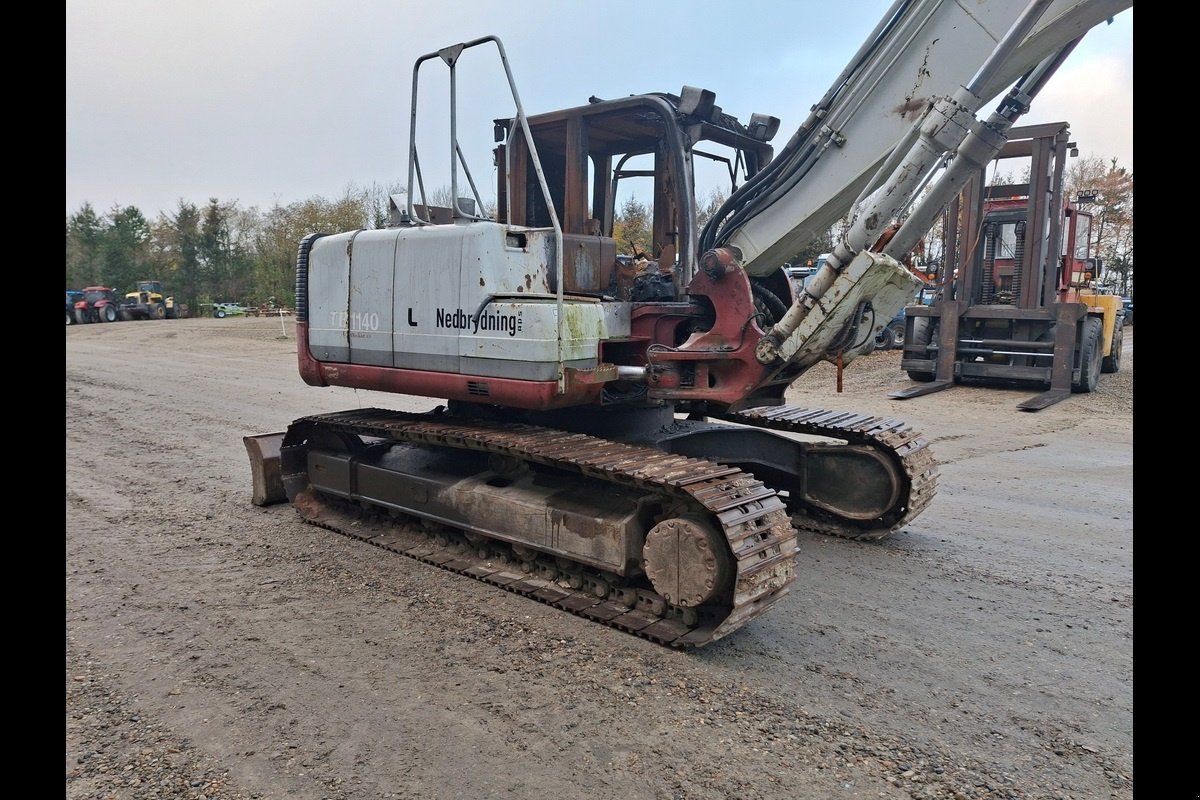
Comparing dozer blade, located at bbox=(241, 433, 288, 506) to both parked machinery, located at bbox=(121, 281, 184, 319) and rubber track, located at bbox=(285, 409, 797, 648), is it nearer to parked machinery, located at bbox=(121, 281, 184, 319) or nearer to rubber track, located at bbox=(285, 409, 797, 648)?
rubber track, located at bbox=(285, 409, 797, 648)

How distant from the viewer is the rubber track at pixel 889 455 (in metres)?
5.70

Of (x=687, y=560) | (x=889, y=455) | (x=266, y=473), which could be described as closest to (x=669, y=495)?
(x=687, y=560)

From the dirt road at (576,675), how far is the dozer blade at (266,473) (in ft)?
0.36

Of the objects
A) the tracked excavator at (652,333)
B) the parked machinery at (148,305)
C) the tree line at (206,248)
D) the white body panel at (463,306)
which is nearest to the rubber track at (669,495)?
the tracked excavator at (652,333)

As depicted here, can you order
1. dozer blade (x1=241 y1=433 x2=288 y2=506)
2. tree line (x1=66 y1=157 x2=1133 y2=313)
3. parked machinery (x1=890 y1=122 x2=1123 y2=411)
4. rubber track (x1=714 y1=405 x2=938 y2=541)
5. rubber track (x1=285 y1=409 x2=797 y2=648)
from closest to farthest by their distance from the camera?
rubber track (x1=285 y1=409 x2=797 y2=648), rubber track (x1=714 y1=405 x2=938 y2=541), dozer blade (x1=241 y1=433 x2=288 y2=506), parked machinery (x1=890 y1=122 x2=1123 y2=411), tree line (x1=66 y1=157 x2=1133 y2=313)

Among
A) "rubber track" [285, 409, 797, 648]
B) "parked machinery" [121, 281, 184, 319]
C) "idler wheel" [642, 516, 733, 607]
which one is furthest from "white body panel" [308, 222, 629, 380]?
"parked machinery" [121, 281, 184, 319]

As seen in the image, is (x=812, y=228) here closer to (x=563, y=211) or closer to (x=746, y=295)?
(x=746, y=295)

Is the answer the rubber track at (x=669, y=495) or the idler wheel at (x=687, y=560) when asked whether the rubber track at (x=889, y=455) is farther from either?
the idler wheel at (x=687, y=560)

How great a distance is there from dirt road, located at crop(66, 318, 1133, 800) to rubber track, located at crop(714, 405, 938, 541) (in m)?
0.16

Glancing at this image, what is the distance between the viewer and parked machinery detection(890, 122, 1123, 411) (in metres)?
13.5
